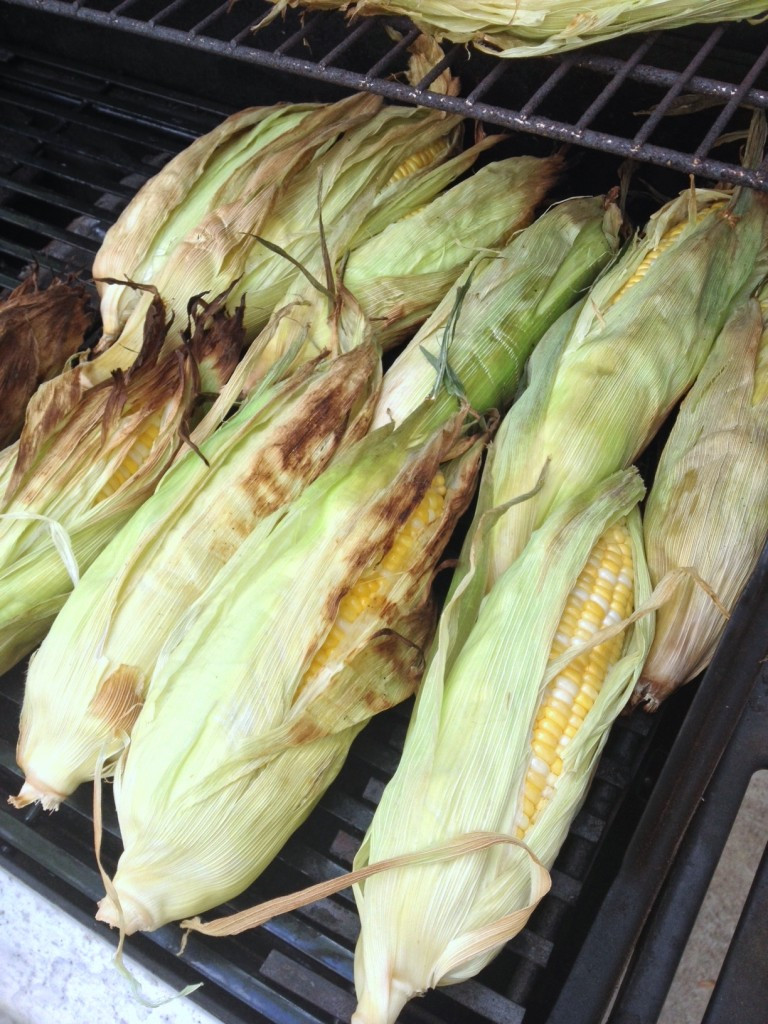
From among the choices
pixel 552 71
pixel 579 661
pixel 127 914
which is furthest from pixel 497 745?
pixel 552 71

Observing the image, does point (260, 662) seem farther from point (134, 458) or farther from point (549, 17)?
point (549, 17)

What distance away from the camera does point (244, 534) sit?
1.20 m

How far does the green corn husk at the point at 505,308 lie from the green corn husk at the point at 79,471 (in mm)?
305

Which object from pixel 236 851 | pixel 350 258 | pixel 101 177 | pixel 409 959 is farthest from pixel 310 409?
pixel 101 177

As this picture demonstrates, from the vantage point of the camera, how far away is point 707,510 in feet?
3.80

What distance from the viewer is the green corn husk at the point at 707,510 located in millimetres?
1110

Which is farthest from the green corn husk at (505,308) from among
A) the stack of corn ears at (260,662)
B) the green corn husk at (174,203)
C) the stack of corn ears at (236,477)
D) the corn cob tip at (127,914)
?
the corn cob tip at (127,914)

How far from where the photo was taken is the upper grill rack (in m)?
1.14

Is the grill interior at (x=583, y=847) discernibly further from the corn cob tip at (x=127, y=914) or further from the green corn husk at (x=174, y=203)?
the green corn husk at (x=174, y=203)

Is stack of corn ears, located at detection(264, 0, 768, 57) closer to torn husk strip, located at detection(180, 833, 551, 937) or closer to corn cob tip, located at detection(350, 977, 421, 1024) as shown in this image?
torn husk strip, located at detection(180, 833, 551, 937)

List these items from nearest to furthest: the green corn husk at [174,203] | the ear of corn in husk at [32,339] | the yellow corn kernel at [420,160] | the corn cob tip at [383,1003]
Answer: the corn cob tip at [383,1003] → the ear of corn in husk at [32,339] → the green corn husk at [174,203] → the yellow corn kernel at [420,160]

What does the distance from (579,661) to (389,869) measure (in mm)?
307

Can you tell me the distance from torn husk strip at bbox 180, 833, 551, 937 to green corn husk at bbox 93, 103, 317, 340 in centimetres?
97

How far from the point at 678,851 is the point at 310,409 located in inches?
27.7
